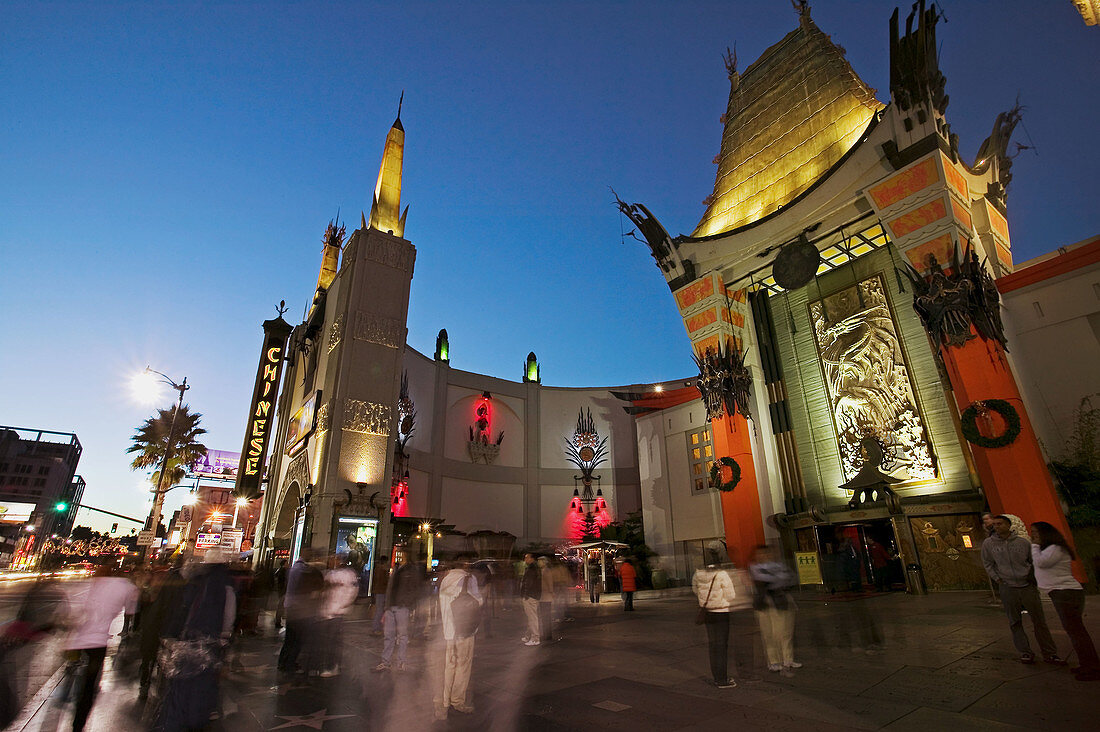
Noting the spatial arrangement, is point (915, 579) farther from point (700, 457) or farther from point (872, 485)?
point (700, 457)

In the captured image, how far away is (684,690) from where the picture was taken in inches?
230

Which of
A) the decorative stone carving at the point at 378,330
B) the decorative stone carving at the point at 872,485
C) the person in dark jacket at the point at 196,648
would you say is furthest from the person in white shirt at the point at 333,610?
the decorative stone carving at the point at 872,485

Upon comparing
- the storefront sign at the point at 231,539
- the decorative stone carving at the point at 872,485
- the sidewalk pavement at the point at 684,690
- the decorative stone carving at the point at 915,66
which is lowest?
the sidewalk pavement at the point at 684,690

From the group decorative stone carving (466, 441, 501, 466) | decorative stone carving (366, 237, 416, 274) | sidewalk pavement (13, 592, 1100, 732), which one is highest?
decorative stone carving (366, 237, 416, 274)

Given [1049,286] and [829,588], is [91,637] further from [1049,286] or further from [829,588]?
[1049,286]

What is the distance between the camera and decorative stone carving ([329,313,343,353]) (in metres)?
23.5

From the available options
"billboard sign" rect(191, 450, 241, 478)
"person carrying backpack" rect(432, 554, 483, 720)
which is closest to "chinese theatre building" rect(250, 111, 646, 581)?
"person carrying backpack" rect(432, 554, 483, 720)

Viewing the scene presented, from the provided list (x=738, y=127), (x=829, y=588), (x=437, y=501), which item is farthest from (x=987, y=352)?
(x=437, y=501)

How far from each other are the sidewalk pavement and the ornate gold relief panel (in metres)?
9.43

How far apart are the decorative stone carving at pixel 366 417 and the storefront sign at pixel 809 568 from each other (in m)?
16.7

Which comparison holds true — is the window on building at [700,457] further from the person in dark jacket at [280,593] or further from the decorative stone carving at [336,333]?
the person in dark jacket at [280,593]

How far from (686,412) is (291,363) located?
82.8ft

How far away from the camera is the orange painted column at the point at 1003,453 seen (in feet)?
44.6

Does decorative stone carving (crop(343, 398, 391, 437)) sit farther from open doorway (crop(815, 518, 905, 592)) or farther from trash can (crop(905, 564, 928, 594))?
trash can (crop(905, 564, 928, 594))
